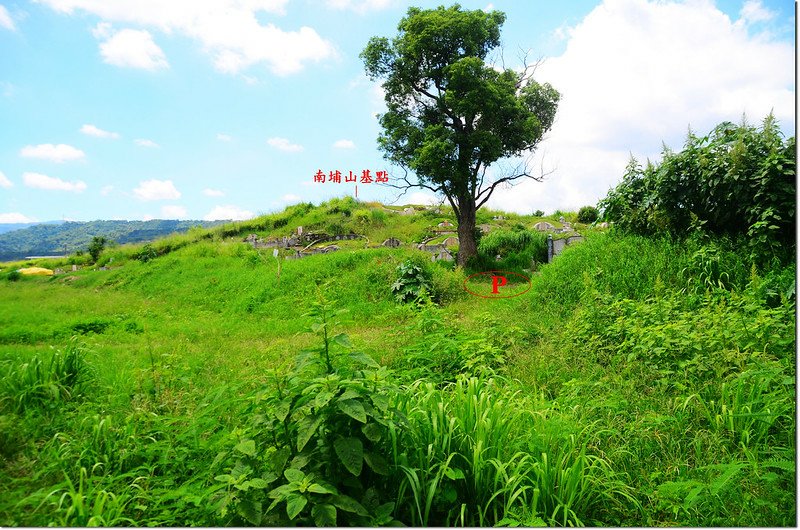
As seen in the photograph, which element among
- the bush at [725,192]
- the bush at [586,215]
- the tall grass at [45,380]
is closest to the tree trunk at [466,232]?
the bush at [725,192]

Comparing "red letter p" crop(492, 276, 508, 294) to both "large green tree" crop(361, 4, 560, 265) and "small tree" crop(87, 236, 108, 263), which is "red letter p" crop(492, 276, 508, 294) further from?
"small tree" crop(87, 236, 108, 263)

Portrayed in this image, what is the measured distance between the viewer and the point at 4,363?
2229 mm

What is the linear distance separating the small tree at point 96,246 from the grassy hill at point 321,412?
0.15ft

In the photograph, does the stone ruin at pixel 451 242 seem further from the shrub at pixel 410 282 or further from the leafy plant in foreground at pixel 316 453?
the leafy plant in foreground at pixel 316 453

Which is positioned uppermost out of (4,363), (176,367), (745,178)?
(745,178)

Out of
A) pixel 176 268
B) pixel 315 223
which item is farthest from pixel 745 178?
pixel 176 268

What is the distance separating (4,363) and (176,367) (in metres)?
0.81

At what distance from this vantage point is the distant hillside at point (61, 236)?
7.94 feet

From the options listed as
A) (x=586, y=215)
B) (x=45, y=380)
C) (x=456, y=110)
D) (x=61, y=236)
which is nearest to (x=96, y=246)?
(x=61, y=236)

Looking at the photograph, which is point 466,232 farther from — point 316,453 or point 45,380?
point 45,380

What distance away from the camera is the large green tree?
217 inches

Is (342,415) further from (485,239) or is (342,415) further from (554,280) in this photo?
(485,239)

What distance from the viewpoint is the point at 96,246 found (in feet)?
8.51

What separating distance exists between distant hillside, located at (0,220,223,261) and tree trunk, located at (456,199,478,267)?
524cm
